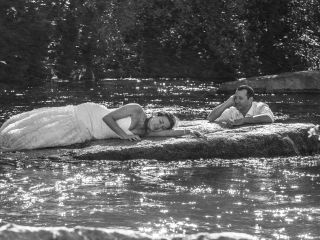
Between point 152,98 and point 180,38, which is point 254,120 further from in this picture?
point 180,38

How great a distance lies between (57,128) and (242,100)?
3.37 metres

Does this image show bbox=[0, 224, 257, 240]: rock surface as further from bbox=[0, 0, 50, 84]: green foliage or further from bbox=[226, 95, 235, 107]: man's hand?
bbox=[0, 0, 50, 84]: green foliage

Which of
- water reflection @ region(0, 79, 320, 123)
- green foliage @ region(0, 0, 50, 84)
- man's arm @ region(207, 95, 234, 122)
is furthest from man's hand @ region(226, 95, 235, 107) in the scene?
green foliage @ region(0, 0, 50, 84)

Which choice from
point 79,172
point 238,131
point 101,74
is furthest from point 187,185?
point 101,74

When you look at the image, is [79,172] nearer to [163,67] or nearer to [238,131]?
[238,131]

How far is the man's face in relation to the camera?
11.5 m

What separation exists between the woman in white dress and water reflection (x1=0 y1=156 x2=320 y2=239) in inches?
30.4

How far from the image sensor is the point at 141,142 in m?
10.1

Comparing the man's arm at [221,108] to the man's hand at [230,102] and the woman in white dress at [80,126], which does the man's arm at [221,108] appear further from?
the woman in white dress at [80,126]

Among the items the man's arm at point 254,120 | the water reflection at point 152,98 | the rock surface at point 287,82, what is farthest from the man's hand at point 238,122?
the rock surface at point 287,82

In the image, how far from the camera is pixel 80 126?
1045 cm

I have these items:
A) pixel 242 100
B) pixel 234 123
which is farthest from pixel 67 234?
pixel 242 100

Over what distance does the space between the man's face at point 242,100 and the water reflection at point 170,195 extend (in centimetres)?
163

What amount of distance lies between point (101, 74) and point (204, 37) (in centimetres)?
518
